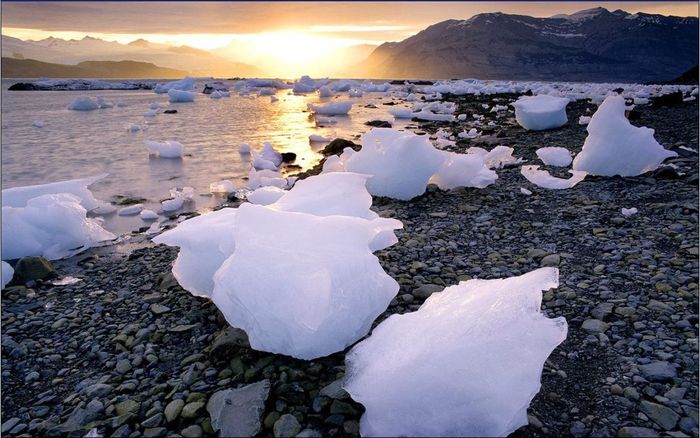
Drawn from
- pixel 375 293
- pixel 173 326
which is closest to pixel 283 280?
pixel 375 293

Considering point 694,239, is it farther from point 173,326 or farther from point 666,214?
point 173,326

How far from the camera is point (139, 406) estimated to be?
2498 mm

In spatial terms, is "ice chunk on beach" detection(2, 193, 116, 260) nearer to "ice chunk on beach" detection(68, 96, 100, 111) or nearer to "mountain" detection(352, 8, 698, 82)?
"ice chunk on beach" detection(68, 96, 100, 111)

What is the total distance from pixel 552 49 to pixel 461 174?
14568 centimetres

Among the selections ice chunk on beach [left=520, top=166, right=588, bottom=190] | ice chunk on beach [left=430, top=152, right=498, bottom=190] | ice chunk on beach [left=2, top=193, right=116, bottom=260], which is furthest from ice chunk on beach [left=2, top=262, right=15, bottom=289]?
ice chunk on beach [left=520, top=166, right=588, bottom=190]

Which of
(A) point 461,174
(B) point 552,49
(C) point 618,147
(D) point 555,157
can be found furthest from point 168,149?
(B) point 552,49

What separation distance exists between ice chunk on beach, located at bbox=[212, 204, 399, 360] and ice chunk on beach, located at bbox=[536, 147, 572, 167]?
6312 millimetres

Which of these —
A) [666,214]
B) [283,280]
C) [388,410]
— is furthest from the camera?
[666,214]

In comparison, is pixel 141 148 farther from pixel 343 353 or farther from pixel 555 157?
pixel 343 353

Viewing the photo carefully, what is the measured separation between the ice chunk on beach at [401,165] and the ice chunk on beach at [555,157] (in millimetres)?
2975

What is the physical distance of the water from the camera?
8.66 metres

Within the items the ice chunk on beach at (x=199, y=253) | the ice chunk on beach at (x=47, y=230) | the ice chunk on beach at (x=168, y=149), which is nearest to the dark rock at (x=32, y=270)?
the ice chunk on beach at (x=47, y=230)

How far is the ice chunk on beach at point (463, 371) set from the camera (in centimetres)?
195

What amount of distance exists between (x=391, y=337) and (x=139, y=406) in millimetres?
1485
